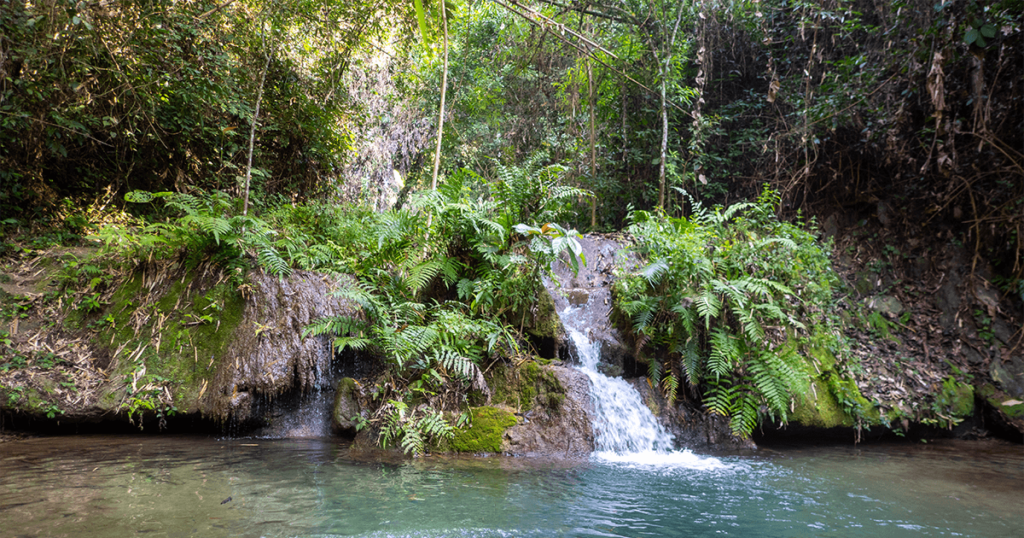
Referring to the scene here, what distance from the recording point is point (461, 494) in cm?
335

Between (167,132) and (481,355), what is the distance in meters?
6.15

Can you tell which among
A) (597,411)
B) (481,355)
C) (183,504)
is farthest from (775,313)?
(183,504)

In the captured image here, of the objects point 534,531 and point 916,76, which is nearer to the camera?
point 534,531

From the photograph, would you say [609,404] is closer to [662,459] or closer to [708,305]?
[662,459]

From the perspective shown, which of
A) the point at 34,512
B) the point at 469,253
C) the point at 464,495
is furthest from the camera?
the point at 469,253

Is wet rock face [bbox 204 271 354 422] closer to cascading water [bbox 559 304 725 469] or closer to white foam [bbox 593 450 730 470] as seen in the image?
cascading water [bbox 559 304 725 469]

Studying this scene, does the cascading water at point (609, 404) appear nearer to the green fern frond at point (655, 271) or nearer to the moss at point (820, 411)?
the green fern frond at point (655, 271)

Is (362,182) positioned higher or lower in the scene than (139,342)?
higher

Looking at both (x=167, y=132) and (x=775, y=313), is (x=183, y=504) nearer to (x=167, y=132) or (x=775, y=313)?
(x=775, y=313)

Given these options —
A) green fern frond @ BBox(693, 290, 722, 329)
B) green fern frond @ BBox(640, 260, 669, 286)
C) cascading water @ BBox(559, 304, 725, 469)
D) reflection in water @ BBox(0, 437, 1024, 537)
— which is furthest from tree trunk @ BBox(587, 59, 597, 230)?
reflection in water @ BBox(0, 437, 1024, 537)

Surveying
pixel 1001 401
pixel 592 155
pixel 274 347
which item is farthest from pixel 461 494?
pixel 592 155

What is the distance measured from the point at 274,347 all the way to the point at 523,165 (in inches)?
180

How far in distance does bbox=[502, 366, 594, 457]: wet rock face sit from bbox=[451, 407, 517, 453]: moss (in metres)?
0.08

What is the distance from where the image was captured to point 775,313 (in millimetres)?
5605
